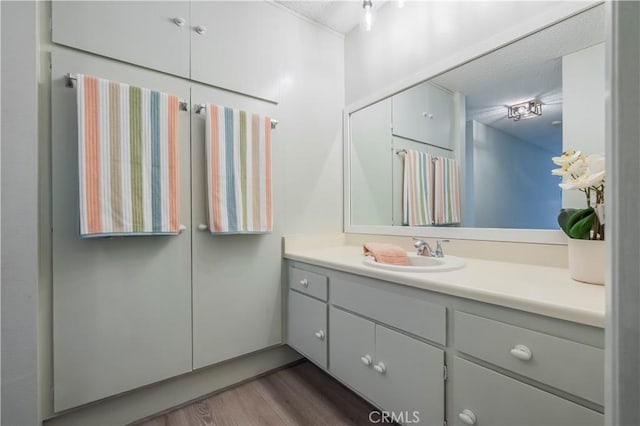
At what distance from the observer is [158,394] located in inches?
54.5

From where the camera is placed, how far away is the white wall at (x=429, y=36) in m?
1.18

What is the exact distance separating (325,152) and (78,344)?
166 cm

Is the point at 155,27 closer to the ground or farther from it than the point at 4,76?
farther from it

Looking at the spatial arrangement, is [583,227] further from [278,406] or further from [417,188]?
[278,406]

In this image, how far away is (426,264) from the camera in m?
1.42

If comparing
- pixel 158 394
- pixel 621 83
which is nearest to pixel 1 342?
pixel 158 394

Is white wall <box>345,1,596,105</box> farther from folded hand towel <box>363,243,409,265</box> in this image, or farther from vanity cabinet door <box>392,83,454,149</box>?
folded hand towel <box>363,243,409,265</box>

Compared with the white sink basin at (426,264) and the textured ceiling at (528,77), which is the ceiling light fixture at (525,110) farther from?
the white sink basin at (426,264)

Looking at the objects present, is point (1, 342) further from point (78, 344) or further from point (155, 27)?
point (155, 27)

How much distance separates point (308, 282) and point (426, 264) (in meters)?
0.64

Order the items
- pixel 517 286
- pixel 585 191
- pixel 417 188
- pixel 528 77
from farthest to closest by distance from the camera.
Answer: pixel 417 188 < pixel 528 77 < pixel 585 191 < pixel 517 286

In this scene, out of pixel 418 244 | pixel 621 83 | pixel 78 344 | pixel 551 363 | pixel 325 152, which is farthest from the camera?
pixel 325 152

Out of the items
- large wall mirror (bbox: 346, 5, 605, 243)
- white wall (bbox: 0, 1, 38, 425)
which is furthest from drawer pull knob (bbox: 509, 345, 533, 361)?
Answer: white wall (bbox: 0, 1, 38, 425)

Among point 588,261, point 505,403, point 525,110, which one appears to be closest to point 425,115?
point 525,110
